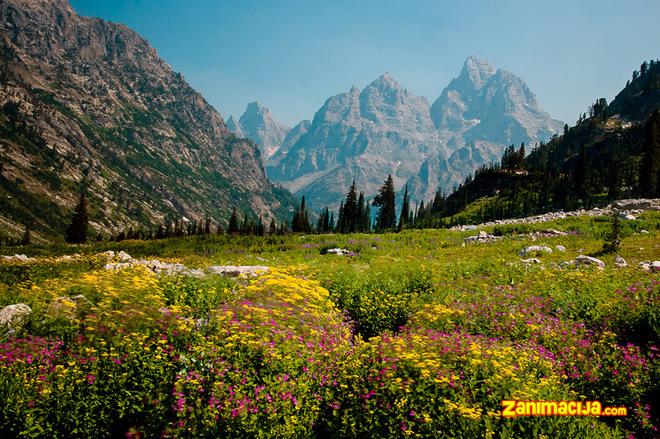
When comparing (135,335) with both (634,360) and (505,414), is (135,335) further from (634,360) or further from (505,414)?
(634,360)

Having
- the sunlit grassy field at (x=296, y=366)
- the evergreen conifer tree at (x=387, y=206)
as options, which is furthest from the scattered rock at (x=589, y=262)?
the evergreen conifer tree at (x=387, y=206)

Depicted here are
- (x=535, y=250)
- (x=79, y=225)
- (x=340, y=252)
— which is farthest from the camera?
(x=79, y=225)

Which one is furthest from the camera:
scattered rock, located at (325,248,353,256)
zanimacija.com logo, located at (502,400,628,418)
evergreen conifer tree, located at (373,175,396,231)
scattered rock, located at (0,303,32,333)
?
evergreen conifer tree, located at (373,175,396,231)

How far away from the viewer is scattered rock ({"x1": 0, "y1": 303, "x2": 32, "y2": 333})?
26.6 ft

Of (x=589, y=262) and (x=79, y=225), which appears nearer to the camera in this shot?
(x=589, y=262)

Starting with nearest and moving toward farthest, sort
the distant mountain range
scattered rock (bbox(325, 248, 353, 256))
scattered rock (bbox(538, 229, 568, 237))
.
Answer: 1. scattered rock (bbox(325, 248, 353, 256))
2. scattered rock (bbox(538, 229, 568, 237))
3. the distant mountain range

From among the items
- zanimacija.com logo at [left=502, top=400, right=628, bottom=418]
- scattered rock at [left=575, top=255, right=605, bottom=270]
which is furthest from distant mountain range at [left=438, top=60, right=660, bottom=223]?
zanimacija.com logo at [left=502, top=400, right=628, bottom=418]

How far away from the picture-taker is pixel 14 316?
27.7 feet

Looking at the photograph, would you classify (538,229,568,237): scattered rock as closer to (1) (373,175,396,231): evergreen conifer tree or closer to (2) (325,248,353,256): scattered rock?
(2) (325,248,353,256): scattered rock

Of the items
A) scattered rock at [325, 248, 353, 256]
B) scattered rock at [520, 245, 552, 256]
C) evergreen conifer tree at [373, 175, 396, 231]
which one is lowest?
scattered rock at [325, 248, 353, 256]

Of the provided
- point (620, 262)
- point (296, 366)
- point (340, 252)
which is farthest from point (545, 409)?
point (340, 252)

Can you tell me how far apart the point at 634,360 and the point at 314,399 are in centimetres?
715

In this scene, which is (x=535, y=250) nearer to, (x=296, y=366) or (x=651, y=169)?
(x=296, y=366)

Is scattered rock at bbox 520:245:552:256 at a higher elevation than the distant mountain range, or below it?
below
